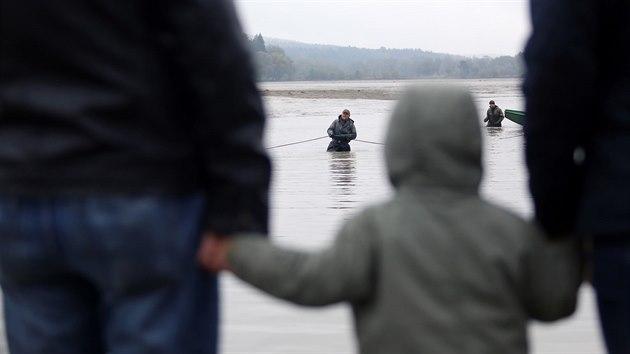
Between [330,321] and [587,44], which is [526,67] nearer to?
[587,44]

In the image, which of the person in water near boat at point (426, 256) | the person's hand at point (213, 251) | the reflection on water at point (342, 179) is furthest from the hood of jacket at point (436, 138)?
the reflection on water at point (342, 179)

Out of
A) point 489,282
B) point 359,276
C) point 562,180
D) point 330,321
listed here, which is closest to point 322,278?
point 359,276

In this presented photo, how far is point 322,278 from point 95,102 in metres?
0.63

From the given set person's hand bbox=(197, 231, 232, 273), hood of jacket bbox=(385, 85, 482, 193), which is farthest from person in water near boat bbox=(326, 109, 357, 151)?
person's hand bbox=(197, 231, 232, 273)

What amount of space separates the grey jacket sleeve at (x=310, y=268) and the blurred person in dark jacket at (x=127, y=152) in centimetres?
9

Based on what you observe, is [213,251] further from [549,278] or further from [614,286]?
[614,286]

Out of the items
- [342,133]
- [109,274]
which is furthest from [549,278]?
[342,133]

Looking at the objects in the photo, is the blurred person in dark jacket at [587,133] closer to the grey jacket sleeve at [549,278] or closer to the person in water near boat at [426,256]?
the grey jacket sleeve at [549,278]

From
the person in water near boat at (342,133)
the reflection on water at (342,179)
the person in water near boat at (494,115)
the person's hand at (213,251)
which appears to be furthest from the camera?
the person in water near boat at (494,115)

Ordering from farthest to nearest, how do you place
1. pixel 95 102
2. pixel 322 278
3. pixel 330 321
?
1. pixel 330 321
2. pixel 322 278
3. pixel 95 102

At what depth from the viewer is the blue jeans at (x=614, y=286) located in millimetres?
2488

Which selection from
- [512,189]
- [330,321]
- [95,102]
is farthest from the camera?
[512,189]

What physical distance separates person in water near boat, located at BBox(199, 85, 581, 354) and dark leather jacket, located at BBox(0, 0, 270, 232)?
247 mm

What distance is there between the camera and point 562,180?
2570 mm
